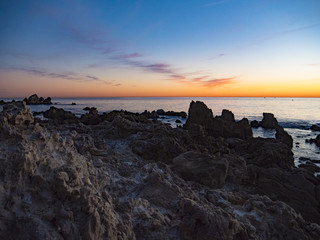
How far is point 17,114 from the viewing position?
574 centimetres

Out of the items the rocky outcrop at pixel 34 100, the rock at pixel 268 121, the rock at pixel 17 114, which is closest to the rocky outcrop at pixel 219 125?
the rock at pixel 268 121

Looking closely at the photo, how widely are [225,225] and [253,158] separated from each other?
42.8 ft

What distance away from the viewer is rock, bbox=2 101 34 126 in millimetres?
5507

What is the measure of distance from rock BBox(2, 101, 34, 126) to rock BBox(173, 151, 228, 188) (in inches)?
210

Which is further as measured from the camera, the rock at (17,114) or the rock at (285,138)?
the rock at (285,138)

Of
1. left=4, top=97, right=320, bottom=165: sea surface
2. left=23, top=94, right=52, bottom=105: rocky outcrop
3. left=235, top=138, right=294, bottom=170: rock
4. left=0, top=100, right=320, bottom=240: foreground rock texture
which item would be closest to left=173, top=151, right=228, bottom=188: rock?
left=0, top=100, right=320, bottom=240: foreground rock texture

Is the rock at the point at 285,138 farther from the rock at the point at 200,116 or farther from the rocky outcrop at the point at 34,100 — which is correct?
the rocky outcrop at the point at 34,100

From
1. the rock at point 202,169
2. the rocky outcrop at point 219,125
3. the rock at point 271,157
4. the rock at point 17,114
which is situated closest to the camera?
the rock at point 17,114

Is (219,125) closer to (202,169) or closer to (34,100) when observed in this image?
(202,169)

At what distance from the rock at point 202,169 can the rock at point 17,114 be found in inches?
210

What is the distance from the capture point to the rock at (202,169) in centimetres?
782

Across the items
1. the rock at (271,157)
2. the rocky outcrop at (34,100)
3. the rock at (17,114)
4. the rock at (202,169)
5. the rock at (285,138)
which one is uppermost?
the rocky outcrop at (34,100)

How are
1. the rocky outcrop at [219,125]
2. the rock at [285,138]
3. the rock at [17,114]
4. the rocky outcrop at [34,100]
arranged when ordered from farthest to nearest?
the rocky outcrop at [34,100] < the rocky outcrop at [219,125] < the rock at [285,138] < the rock at [17,114]

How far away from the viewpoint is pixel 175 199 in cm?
540
